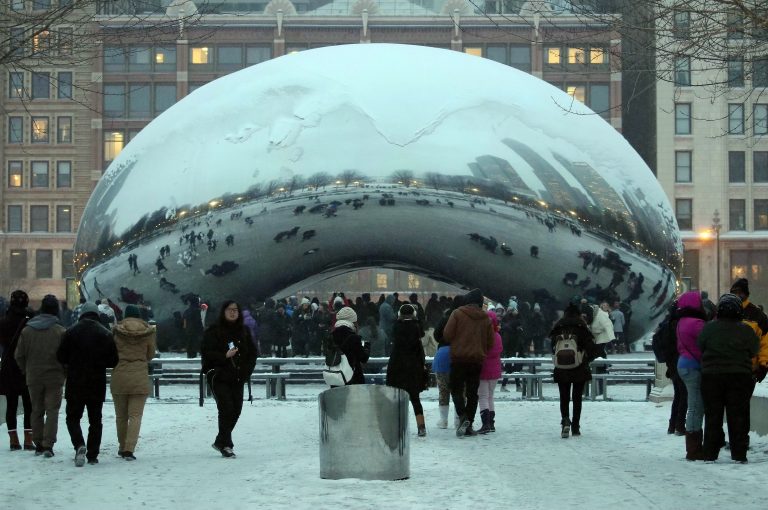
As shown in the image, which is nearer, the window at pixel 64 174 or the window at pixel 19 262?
the window at pixel 19 262

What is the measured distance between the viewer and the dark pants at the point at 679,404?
13938mm

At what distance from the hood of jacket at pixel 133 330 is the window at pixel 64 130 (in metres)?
74.0

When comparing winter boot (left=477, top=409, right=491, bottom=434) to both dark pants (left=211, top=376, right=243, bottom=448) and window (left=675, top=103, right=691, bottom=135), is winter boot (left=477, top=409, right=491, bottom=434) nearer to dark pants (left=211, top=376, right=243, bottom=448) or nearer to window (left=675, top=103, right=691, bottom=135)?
dark pants (left=211, top=376, right=243, bottom=448)

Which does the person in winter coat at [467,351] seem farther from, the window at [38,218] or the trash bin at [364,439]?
the window at [38,218]

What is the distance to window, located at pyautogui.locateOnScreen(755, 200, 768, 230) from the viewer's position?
7862 centimetres

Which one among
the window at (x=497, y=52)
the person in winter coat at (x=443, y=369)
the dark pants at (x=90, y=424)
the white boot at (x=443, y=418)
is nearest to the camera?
the dark pants at (x=90, y=424)

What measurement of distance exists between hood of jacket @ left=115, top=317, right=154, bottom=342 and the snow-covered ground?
109cm

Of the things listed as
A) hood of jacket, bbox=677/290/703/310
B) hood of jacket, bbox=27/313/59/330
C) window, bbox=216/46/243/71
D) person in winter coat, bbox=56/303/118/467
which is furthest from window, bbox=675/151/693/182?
person in winter coat, bbox=56/303/118/467

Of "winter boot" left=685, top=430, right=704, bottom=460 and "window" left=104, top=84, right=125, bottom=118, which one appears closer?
"winter boot" left=685, top=430, right=704, bottom=460

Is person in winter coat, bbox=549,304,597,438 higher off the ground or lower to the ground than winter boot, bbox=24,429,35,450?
higher

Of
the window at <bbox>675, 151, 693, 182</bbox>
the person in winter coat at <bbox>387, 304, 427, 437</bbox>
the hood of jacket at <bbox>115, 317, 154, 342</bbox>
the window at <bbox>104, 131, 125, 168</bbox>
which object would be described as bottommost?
the person in winter coat at <bbox>387, 304, 427, 437</bbox>

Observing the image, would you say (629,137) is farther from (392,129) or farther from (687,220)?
(392,129)

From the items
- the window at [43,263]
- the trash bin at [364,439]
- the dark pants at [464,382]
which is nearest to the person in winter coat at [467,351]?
the dark pants at [464,382]

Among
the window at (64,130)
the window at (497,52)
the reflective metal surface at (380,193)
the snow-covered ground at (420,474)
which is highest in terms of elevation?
the window at (497,52)
